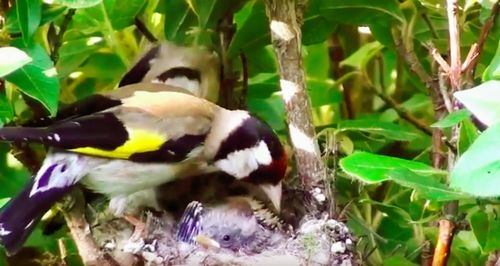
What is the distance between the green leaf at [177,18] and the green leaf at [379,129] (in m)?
0.30

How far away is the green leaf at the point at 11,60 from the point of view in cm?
123

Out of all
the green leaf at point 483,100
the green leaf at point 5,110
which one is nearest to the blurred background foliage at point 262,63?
the green leaf at point 5,110

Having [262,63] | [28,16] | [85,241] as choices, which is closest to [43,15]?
[28,16]

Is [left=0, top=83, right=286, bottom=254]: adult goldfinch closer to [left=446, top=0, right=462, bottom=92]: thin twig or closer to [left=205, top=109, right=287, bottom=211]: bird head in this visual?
[left=205, top=109, right=287, bottom=211]: bird head

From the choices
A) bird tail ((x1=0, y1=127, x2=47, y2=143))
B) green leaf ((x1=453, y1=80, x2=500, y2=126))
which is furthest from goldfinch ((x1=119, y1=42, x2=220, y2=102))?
green leaf ((x1=453, y1=80, x2=500, y2=126))

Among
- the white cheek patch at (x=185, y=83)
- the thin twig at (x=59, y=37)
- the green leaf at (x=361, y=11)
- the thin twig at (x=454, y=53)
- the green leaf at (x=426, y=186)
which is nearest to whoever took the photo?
the green leaf at (x=426, y=186)

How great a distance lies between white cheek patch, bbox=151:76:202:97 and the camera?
192 cm

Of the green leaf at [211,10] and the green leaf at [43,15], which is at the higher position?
the green leaf at [43,15]

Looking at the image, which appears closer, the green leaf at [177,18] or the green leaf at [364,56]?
the green leaf at [177,18]

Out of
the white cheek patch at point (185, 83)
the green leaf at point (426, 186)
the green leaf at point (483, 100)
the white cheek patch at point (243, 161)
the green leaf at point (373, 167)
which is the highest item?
the green leaf at point (483, 100)

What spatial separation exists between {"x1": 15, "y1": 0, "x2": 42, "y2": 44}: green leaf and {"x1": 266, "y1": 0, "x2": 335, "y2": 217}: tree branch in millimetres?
355

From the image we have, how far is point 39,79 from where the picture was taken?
1.37 m

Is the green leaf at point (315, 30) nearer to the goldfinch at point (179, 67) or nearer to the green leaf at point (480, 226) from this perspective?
the goldfinch at point (179, 67)

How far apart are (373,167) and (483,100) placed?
0.27m
